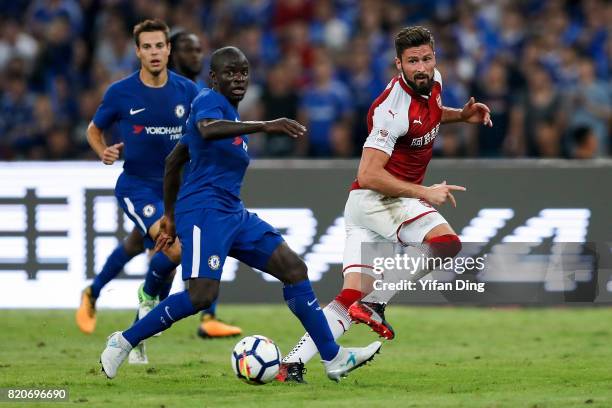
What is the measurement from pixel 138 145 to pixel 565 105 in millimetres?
6946

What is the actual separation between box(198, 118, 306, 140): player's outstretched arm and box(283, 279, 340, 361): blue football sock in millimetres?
1187

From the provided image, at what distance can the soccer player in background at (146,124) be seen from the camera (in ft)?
34.4

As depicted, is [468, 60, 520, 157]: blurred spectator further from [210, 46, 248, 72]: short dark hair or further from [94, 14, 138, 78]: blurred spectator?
[210, 46, 248, 72]: short dark hair

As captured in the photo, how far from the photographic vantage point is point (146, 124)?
418 inches

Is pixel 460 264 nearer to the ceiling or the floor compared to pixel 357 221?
nearer to the floor

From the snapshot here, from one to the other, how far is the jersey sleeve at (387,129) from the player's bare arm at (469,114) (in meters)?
0.61

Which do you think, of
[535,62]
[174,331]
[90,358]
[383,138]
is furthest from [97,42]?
[383,138]

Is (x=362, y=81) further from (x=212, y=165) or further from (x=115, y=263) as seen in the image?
(x=212, y=165)

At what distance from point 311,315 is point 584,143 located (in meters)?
6.83

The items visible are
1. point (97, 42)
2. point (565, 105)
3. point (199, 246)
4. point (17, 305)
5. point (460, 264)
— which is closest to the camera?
point (199, 246)

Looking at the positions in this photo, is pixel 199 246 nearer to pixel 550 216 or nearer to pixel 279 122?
pixel 279 122

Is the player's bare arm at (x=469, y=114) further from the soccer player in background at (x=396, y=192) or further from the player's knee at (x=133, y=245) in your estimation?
the player's knee at (x=133, y=245)

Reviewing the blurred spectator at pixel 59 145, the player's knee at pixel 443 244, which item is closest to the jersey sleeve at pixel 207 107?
the player's knee at pixel 443 244

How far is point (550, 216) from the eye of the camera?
44.1 ft
